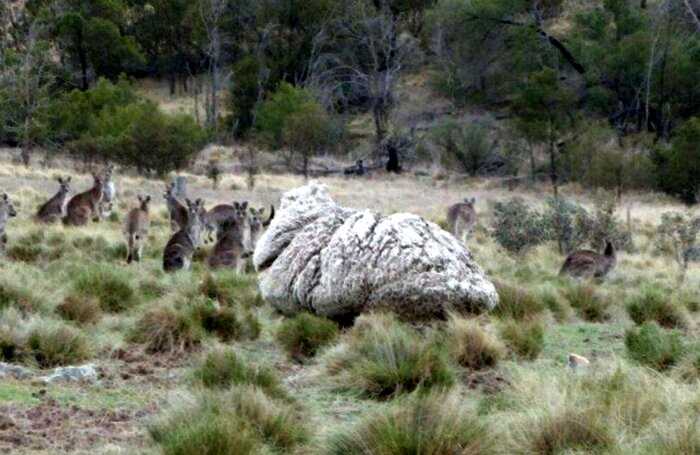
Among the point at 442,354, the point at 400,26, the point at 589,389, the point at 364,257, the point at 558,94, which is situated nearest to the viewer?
the point at 589,389

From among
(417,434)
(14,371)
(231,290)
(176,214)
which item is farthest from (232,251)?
(417,434)

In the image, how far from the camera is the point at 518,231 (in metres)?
27.3

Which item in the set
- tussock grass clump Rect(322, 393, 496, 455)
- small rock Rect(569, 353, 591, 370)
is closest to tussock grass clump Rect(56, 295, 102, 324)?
small rock Rect(569, 353, 591, 370)

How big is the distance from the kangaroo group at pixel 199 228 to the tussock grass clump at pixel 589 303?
3.72 metres

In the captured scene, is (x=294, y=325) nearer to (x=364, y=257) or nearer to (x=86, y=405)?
(x=364, y=257)

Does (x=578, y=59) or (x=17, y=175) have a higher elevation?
(x=578, y=59)

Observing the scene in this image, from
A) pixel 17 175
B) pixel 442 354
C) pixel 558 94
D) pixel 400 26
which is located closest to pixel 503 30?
pixel 400 26

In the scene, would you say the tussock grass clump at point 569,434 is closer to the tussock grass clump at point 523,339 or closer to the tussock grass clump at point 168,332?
the tussock grass clump at point 523,339

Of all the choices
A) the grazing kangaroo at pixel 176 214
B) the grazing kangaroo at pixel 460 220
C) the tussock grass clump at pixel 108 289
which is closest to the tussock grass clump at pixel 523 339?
the tussock grass clump at pixel 108 289

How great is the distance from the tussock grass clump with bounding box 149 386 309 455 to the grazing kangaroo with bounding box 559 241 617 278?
11513mm

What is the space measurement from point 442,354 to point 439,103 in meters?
65.5

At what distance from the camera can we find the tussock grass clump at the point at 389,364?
28.5ft

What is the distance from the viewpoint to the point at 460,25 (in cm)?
7112

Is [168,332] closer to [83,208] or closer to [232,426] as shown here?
[232,426]
